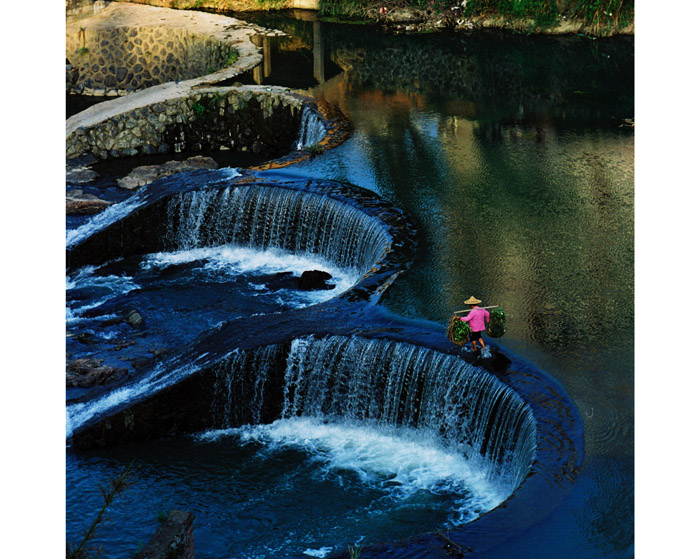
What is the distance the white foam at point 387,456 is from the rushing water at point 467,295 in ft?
0.09

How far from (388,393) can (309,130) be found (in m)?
11.0

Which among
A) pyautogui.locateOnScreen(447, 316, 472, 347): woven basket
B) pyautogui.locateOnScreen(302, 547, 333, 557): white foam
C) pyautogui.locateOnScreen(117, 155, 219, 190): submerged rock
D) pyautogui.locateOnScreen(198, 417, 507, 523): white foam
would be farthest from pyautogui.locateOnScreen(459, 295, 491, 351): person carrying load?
pyautogui.locateOnScreen(117, 155, 219, 190): submerged rock

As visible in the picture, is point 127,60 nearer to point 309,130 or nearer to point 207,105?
point 207,105

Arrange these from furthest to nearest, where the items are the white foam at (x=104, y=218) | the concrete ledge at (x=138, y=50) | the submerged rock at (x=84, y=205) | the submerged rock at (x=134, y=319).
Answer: the concrete ledge at (x=138, y=50) → the submerged rock at (x=84, y=205) → the white foam at (x=104, y=218) → the submerged rock at (x=134, y=319)

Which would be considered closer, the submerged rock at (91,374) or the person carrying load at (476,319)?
the person carrying load at (476,319)

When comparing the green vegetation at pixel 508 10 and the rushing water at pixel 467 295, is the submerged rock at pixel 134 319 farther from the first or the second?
the green vegetation at pixel 508 10

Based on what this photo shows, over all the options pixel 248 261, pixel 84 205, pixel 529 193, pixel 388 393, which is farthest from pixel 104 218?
pixel 388 393

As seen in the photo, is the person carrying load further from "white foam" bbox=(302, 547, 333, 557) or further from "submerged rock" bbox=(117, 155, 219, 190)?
"submerged rock" bbox=(117, 155, 219, 190)

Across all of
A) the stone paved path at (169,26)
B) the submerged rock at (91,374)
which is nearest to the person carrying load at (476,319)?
the submerged rock at (91,374)

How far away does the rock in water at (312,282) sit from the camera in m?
17.2

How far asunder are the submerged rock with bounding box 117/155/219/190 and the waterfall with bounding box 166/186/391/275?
3104 millimetres

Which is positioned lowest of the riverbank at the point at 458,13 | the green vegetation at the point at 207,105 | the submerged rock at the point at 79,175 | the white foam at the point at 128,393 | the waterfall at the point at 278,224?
the white foam at the point at 128,393

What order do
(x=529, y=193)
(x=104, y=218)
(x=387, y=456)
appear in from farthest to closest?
(x=104, y=218)
(x=529, y=193)
(x=387, y=456)

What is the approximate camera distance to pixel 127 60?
99.3ft
